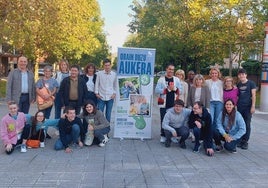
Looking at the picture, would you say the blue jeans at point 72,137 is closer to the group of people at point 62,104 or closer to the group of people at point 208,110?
the group of people at point 62,104

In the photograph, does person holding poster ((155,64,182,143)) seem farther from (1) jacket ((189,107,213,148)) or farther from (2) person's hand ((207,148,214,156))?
(2) person's hand ((207,148,214,156))

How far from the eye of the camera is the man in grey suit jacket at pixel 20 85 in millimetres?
8000

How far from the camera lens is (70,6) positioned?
19141mm

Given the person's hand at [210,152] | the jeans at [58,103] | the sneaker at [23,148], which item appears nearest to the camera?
the sneaker at [23,148]

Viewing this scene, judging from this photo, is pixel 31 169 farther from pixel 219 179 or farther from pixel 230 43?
pixel 230 43

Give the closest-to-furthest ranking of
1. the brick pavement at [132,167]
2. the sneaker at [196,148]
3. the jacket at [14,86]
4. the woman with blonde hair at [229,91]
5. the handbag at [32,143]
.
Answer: the brick pavement at [132,167], the handbag at [32,143], the sneaker at [196,148], the jacket at [14,86], the woman with blonde hair at [229,91]

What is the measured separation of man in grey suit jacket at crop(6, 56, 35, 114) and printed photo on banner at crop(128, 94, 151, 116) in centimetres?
236

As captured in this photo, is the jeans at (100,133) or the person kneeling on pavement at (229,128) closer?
the person kneeling on pavement at (229,128)

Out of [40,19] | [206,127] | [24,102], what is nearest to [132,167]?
[206,127]

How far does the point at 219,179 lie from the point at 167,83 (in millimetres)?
3232

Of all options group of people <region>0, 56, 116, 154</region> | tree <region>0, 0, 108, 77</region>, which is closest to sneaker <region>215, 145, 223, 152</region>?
group of people <region>0, 56, 116, 154</region>

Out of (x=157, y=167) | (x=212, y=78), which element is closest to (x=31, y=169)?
(x=157, y=167)

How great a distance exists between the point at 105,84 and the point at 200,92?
2.27m

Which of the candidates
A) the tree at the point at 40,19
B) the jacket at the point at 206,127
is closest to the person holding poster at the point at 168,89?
the jacket at the point at 206,127
